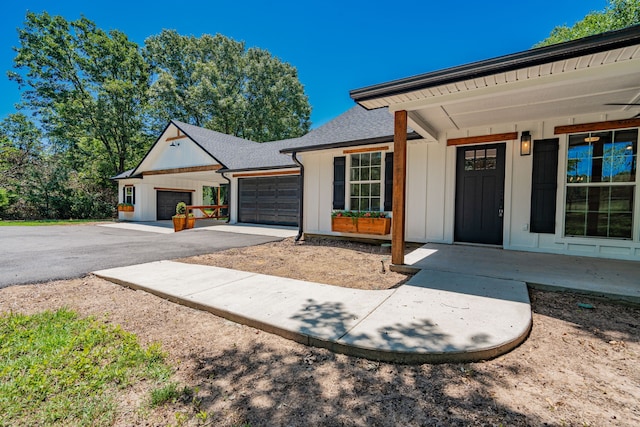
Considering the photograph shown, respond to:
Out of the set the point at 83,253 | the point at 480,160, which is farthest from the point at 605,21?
the point at 83,253

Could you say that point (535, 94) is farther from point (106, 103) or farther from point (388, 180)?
point (106, 103)

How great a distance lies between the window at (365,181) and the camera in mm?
6953

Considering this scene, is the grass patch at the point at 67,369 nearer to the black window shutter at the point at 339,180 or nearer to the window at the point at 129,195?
the black window shutter at the point at 339,180

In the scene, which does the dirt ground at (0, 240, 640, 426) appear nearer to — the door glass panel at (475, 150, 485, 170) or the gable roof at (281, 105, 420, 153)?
the door glass panel at (475, 150, 485, 170)

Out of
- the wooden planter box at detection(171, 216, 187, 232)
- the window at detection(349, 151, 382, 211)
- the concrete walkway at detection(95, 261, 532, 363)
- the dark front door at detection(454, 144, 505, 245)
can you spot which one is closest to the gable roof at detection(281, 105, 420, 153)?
the window at detection(349, 151, 382, 211)

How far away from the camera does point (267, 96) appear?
82.2 feet

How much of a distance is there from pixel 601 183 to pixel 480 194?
181cm

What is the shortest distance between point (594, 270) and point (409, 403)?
4.16m

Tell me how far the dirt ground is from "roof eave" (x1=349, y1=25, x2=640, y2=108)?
2.63 meters

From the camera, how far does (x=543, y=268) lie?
164 inches

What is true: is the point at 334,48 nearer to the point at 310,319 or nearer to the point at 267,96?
the point at 267,96

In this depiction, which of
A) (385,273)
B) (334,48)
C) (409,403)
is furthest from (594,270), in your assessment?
(334,48)

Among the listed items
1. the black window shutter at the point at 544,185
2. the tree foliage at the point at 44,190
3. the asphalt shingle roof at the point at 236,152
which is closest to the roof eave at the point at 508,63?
the black window shutter at the point at 544,185

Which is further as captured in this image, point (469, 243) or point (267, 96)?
point (267, 96)
